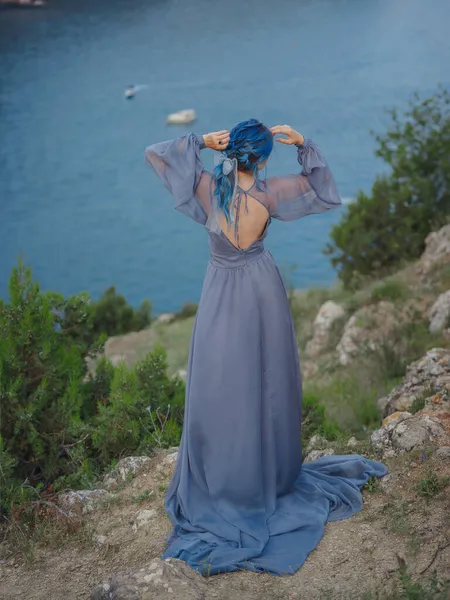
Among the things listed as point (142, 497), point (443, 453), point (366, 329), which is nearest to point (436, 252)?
point (366, 329)

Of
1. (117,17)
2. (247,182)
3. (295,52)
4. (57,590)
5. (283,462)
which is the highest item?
(117,17)

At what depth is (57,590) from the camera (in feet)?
12.5

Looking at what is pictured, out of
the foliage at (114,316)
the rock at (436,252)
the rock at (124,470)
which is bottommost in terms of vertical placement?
the foliage at (114,316)

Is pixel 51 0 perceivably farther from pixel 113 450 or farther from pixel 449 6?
pixel 113 450

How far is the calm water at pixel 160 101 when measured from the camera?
28984 mm

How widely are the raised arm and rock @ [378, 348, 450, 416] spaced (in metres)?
1.69

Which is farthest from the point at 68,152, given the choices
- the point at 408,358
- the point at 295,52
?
the point at 408,358

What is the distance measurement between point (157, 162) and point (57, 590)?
1.87 meters

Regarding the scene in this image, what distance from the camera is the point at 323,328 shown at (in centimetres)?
1006

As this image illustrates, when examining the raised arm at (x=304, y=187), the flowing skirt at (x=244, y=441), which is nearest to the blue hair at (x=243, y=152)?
the raised arm at (x=304, y=187)

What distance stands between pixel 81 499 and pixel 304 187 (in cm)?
190

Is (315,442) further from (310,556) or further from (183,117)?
(183,117)

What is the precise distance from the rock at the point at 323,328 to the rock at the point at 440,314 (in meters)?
2.25

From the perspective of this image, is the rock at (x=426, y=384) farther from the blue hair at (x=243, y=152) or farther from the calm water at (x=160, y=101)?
the calm water at (x=160, y=101)
